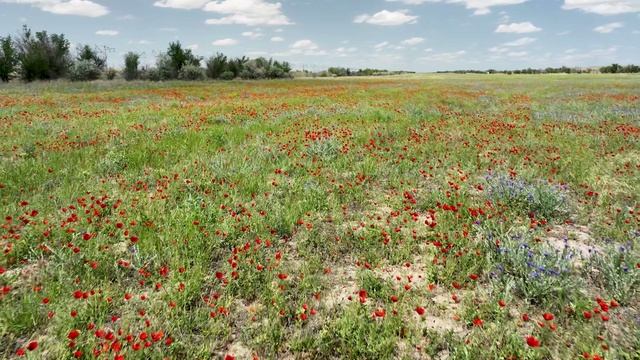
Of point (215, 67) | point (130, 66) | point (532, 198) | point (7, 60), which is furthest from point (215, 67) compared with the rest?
point (532, 198)

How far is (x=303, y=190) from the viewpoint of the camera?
273 inches

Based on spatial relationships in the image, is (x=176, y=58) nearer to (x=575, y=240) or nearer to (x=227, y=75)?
(x=227, y=75)

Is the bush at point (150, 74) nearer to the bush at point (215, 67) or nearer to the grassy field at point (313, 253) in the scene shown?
the bush at point (215, 67)

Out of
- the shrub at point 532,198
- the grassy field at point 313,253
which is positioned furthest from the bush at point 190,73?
the shrub at point 532,198

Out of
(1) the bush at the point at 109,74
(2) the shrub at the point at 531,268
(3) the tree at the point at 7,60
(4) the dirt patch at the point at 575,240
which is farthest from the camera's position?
(1) the bush at the point at 109,74

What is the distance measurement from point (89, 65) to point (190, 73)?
1395 centimetres

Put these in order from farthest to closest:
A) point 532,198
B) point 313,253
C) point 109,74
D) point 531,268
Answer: point 109,74, point 532,198, point 313,253, point 531,268

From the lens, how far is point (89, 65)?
170 ft

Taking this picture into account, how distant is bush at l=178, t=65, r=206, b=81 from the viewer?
60.0m

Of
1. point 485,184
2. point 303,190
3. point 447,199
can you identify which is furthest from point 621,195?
point 303,190

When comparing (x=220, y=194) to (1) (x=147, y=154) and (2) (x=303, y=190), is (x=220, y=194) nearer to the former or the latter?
(2) (x=303, y=190)

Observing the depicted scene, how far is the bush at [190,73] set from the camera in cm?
5997

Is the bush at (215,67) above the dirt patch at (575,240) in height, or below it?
above

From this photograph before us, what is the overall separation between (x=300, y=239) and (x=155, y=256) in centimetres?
186
